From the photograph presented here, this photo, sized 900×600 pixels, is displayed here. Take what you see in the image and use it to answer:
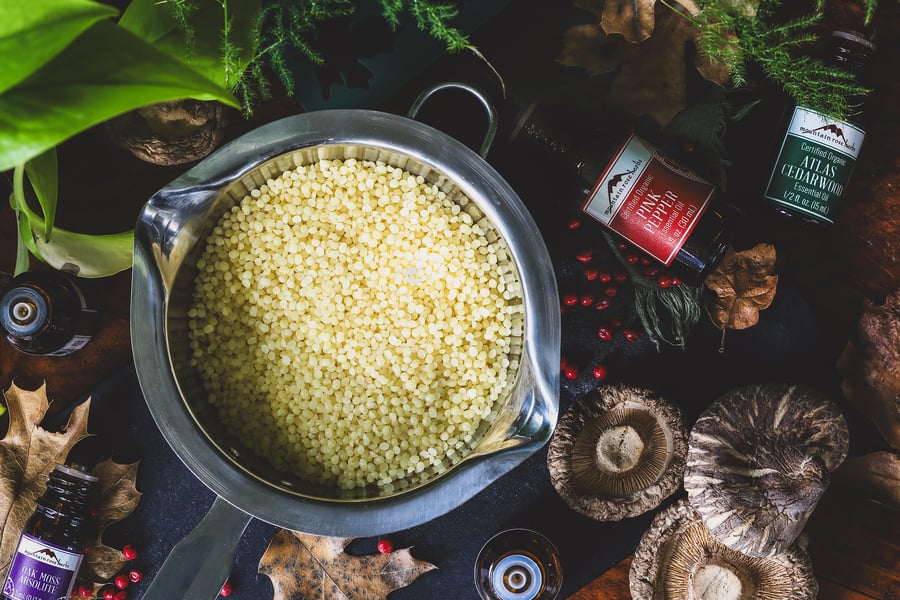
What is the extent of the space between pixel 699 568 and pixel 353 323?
744 millimetres

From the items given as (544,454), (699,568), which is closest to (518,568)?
(544,454)

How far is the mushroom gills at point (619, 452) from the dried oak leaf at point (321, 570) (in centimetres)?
33

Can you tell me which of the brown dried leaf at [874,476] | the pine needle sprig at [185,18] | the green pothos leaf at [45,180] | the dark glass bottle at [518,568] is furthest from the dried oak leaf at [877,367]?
the green pothos leaf at [45,180]

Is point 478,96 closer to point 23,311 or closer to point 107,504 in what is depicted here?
point 23,311

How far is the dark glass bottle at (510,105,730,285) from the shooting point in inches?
45.4

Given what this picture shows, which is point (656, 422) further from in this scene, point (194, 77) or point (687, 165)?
point (194, 77)

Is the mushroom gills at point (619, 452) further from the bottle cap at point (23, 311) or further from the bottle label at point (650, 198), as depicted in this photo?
the bottle cap at point (23, 311)

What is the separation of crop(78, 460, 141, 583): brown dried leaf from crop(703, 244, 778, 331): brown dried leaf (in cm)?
107

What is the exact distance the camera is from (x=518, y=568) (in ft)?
4.06

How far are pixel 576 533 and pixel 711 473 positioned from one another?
0.90 ft

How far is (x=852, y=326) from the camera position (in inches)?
51.9

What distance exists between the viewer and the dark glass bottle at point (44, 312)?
114 centimetres

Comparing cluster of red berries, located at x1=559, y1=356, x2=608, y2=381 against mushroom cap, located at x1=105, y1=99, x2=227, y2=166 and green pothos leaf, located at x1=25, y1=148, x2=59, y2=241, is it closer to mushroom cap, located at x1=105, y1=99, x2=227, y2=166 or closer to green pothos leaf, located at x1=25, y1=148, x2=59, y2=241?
mushroom cap, located at x1=105, y1=99, x2=227, y2=166

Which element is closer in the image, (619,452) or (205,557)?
(205,557)
